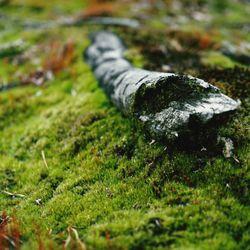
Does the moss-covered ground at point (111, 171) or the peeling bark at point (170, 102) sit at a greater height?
the peeling bark at point (170, 102)

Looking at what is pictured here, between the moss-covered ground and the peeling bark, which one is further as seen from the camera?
the peeling bark

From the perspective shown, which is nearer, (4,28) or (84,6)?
(4,28)

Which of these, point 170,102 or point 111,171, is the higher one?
point 170,102

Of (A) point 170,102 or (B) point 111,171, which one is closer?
(A) point 170,102

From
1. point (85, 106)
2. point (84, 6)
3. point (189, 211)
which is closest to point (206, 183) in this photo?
point (189, 211)

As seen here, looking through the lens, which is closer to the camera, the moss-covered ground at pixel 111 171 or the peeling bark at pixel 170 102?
the moss-covered ground at pixel 111 171

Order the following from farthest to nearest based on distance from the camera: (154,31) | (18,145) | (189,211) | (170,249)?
(154,31) < (18,145) < (189,211) < (170,249)

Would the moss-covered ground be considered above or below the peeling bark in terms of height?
below

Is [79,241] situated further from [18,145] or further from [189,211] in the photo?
[18,145]
